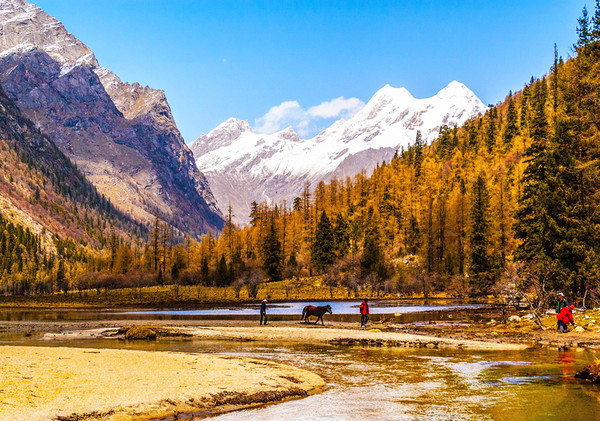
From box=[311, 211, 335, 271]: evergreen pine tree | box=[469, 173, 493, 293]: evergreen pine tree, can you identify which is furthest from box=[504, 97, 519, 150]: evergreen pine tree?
box=[469, 173, 493, 293]: evergreen pine tree

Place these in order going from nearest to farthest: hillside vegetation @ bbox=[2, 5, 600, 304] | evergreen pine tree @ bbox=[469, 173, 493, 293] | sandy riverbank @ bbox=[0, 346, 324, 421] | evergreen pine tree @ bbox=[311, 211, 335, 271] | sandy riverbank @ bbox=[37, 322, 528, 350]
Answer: sandy riverbank @ bbox=[0, 346, 324, 421] → sandy riverbank @ bbox=[37, 322, 528, 350] → hillside vegetation @ bbox=[2, 5, 600, 304] → evergreen pine tree @ bbox=[469, 173, 493, 293] → evergreen pine tree @ bbox=[311, 211, 335, 271]

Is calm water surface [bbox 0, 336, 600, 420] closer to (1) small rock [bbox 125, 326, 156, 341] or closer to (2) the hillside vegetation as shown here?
(1) small rock [bbox 125, 326, 156, 341]

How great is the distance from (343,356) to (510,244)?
226 feet

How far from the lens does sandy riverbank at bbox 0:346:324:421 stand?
14.5m

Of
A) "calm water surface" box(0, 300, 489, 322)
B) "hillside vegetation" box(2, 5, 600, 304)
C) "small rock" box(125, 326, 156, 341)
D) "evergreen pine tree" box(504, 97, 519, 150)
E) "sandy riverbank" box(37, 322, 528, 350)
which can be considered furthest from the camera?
"evergreen pine tree" box(504, 97, 519, 150)

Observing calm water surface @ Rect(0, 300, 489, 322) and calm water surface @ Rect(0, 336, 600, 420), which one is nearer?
calm water surface @ Rect(0, 336, 600, 420)

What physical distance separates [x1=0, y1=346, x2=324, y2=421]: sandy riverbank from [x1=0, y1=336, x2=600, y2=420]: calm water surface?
1334 mm

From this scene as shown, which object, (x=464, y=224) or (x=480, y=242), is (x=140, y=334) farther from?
(x=464, y=224)

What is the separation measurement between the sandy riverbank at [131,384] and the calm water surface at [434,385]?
1334mm

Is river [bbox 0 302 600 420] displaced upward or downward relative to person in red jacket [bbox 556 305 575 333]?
downward

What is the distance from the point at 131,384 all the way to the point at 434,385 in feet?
33.3

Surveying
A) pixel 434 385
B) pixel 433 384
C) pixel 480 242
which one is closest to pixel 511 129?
pixel 480 242

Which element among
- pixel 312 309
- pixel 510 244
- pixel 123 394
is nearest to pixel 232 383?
pixel 123 394

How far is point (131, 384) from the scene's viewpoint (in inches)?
680
